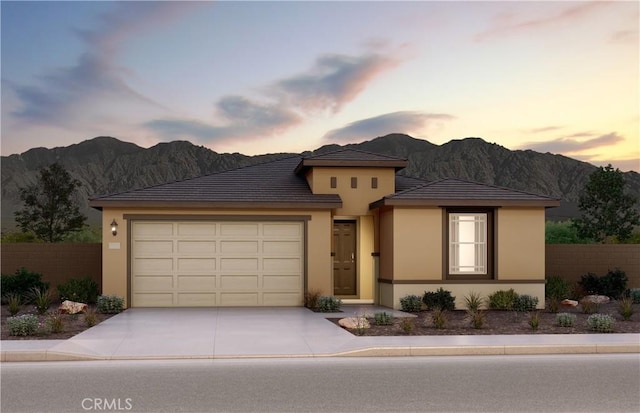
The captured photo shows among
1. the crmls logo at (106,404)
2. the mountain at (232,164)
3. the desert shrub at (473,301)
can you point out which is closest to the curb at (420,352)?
the crmls logo at (106,404)

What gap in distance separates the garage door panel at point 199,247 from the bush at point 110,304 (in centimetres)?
233

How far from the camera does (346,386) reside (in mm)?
10344

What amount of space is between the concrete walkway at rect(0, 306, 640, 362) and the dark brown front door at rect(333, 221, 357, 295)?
6.72 m

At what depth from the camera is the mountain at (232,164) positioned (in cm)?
11575

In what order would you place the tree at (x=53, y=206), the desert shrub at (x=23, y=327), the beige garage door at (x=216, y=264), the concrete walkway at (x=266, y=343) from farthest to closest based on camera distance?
the tree at (x=53, y=206), the beige garage door at (x=216, y=264), the desert shrub at (x=23, y=327), the concrete walkway at (x=266, y=343)

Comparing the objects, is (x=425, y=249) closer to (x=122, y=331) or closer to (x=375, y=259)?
(x=375, y=259)

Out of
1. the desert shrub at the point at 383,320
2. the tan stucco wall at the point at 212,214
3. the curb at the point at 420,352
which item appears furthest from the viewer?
the tan stucco wall at the point at 212,214

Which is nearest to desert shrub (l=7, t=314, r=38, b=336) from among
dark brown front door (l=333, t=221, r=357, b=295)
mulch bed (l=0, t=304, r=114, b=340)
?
mulch bed (l=0, t=304, r=114, b=340)

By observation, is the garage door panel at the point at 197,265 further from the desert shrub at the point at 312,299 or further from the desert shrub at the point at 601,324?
the desert shrub at the point at 601,324

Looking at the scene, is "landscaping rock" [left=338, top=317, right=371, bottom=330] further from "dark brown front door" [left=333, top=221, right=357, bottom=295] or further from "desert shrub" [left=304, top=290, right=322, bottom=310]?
"dark brown front door" [left=333, top=221, right=357, bottom=295]

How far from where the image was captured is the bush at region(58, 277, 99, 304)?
74.1 feet

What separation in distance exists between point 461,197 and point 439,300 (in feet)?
9.88

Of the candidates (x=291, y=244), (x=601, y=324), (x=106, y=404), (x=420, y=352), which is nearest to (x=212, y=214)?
(x=291, y=244)

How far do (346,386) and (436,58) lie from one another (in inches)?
861
